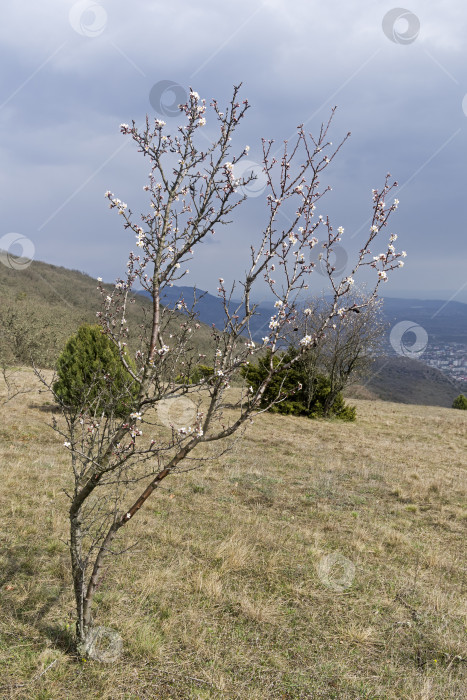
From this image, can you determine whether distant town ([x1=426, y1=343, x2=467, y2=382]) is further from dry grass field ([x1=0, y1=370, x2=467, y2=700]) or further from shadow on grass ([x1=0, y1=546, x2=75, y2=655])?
shadow on grass ([x1=0, y1=546, x2=75, y2=655])

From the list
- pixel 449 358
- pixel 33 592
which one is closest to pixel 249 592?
pixel 33 592

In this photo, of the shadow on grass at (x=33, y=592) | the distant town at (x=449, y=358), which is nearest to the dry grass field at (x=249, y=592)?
the shadow on grass at (x=33, y=592)

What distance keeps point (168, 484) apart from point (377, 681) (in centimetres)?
615

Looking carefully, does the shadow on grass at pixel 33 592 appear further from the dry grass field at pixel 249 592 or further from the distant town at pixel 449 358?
the distant town at pixel 449 358

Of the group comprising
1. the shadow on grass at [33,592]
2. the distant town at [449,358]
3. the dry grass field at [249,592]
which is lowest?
the shadow on grass at [33,592]

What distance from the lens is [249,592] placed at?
5.18 meters

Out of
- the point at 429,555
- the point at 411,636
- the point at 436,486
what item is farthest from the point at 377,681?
the point at 436,486

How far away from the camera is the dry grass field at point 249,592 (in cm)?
376

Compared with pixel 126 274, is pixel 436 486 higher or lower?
lower

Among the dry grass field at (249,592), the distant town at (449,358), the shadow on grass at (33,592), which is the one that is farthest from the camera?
the distant town at (449,358)

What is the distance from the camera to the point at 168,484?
9344 mm

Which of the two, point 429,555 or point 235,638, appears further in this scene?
point 429,555

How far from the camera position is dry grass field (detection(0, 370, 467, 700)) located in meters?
3.76

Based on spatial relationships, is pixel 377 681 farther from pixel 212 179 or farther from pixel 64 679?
pixel 212 179
